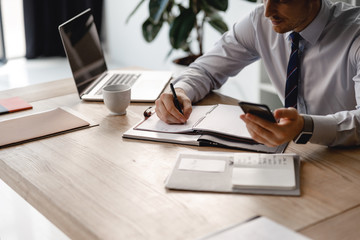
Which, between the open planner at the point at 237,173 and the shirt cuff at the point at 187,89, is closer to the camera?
the open planner at the point at 237,173

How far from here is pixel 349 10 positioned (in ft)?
4.64

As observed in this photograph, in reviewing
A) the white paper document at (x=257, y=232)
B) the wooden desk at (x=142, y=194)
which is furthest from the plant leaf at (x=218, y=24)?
the white paper document at (x=257, y=232)

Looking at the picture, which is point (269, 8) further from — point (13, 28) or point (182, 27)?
point (13, 28)

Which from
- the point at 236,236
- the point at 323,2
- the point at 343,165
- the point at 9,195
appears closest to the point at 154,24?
the point at 9,195

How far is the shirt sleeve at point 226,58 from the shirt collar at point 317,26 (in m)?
0.26

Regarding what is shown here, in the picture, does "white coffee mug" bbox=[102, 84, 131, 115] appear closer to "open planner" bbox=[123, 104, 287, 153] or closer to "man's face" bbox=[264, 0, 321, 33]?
"open planner" bbox=[123, 104, 287, 153]

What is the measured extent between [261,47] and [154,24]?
1.53m

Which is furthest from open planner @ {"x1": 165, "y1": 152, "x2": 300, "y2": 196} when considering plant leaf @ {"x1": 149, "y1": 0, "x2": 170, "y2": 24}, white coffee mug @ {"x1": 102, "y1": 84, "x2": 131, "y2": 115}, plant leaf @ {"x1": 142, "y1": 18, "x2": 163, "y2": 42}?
plant leaf @ {"x1": 142, "y1": 18, "x2": 163, "y2": 42}

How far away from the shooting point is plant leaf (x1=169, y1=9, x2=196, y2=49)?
9.25 feet

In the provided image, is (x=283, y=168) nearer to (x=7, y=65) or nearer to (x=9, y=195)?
(x=9, y=195)

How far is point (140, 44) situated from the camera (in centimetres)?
451

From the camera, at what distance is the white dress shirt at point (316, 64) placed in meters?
1.17

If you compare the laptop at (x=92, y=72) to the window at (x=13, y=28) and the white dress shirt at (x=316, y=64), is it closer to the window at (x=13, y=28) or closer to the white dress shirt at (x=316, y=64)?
the white dress shirt at (x=316, y=64)

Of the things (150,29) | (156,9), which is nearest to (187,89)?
(156,9)
